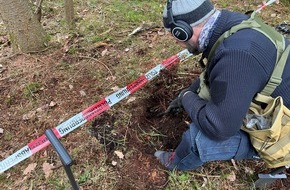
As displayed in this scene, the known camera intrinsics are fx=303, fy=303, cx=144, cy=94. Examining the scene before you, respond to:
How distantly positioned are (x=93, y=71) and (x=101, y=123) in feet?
3.05

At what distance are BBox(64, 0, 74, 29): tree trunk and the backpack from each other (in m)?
3.20

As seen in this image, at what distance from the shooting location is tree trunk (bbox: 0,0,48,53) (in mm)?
3787

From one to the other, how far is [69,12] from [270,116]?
Result: 11.9 feet

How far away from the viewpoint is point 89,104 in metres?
3.52

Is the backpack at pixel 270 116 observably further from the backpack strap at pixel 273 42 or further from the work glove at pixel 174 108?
the work glove at pixel 174 108

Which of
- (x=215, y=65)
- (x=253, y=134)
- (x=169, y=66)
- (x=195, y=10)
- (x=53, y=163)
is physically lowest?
(x=53, y=163)

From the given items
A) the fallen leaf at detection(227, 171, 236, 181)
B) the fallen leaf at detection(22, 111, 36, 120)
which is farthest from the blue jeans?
the fallen leaf at detection(22, 111, 36, 120)

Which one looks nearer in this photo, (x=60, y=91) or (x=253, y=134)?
(x=253, y=134)

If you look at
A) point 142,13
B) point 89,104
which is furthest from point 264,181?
point 142,13

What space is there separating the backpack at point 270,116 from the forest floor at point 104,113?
2.45 feet

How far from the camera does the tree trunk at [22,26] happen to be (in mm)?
3787

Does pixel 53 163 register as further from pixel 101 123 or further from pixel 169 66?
pixel 169 66

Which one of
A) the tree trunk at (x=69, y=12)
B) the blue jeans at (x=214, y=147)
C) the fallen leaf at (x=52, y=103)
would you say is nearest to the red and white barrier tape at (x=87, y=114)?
the fallen leaf at (x=52, y=103)

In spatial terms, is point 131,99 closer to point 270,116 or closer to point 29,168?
point 29,168
